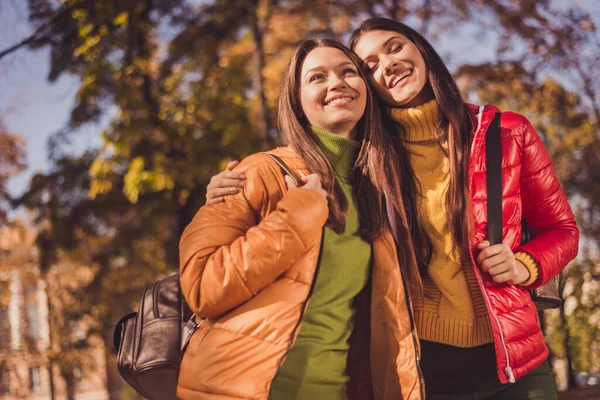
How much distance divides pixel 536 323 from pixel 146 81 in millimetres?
9495

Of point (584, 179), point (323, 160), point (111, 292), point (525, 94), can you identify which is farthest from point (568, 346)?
point (111, 292)

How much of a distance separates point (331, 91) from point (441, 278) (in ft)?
3.12

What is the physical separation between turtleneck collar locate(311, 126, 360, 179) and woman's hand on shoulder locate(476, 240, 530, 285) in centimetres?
70

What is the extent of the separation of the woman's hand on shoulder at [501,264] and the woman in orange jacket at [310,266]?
32 centimetres

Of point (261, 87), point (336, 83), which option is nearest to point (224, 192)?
point (336, 83)

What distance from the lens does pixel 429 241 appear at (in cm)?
275

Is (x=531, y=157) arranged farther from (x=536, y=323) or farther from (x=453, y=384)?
(x=453, y=384)

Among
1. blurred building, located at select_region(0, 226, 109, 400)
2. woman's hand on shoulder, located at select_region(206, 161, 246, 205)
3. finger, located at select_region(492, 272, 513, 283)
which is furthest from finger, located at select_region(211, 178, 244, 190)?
blurred building, located at select_region(0, 226, 109, 400)

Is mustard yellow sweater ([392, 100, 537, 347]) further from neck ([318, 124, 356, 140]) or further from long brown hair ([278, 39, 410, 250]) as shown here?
neck ([318, 124, 356, 140])

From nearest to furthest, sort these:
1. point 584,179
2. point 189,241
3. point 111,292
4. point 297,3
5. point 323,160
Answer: point 189,241 → point 323,160 → point 584,179 → point 297,3 → point 111,292

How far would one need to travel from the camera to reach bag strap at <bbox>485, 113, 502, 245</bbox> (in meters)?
2.58

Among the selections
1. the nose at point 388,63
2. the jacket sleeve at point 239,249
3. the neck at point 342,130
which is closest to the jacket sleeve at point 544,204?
the nose at point 388,63

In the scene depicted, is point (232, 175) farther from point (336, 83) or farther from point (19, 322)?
point (19, 322)

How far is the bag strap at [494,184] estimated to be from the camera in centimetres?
258
